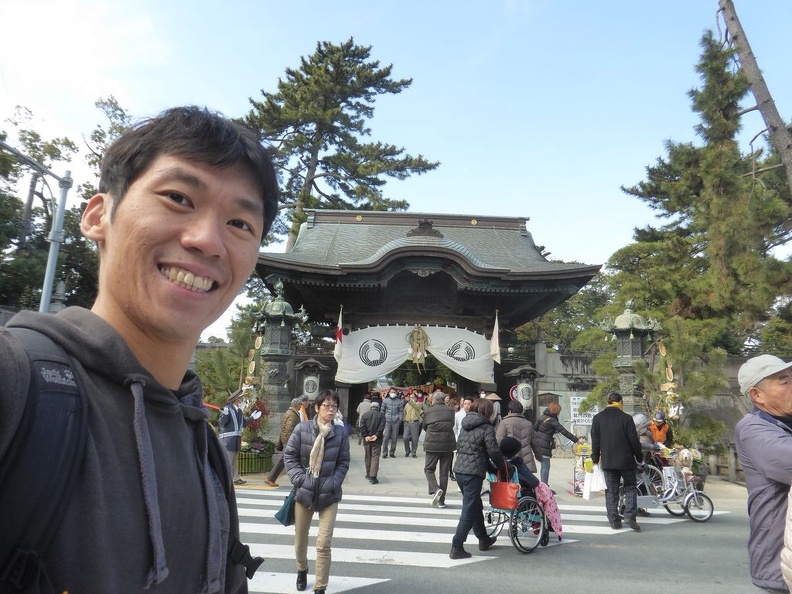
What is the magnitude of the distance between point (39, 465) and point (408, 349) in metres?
17.0

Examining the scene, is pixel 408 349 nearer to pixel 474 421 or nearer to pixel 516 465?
pixel 516 465

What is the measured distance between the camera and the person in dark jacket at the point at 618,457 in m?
7.64

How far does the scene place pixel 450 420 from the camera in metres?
9.50

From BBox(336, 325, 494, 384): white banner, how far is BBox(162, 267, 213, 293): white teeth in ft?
53.6

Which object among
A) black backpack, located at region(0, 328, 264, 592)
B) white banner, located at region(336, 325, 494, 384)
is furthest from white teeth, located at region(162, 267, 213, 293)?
white banner, located at region(336, 325, 494, 384)

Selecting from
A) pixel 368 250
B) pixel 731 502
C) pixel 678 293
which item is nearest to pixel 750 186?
pixel 731 502

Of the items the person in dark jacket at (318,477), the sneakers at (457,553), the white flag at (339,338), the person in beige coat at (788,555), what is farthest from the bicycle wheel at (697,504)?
the white flag at (339,338)

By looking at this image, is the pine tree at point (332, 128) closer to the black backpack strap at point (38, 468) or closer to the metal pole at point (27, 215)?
the metal pole at point (27, 215)

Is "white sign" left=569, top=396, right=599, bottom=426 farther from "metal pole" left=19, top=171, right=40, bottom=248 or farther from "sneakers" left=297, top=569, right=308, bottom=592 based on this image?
"metal pole" left=19, top=171, right=40, bottom=248

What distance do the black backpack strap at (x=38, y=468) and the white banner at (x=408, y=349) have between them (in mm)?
16621

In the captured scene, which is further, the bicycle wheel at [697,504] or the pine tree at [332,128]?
the pine tree at [332,128]

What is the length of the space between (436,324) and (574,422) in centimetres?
534

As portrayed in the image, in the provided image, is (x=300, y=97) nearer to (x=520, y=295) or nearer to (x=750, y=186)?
(x=520, y=295)

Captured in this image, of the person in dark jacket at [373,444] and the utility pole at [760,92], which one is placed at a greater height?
the utility pole at [760,92]
